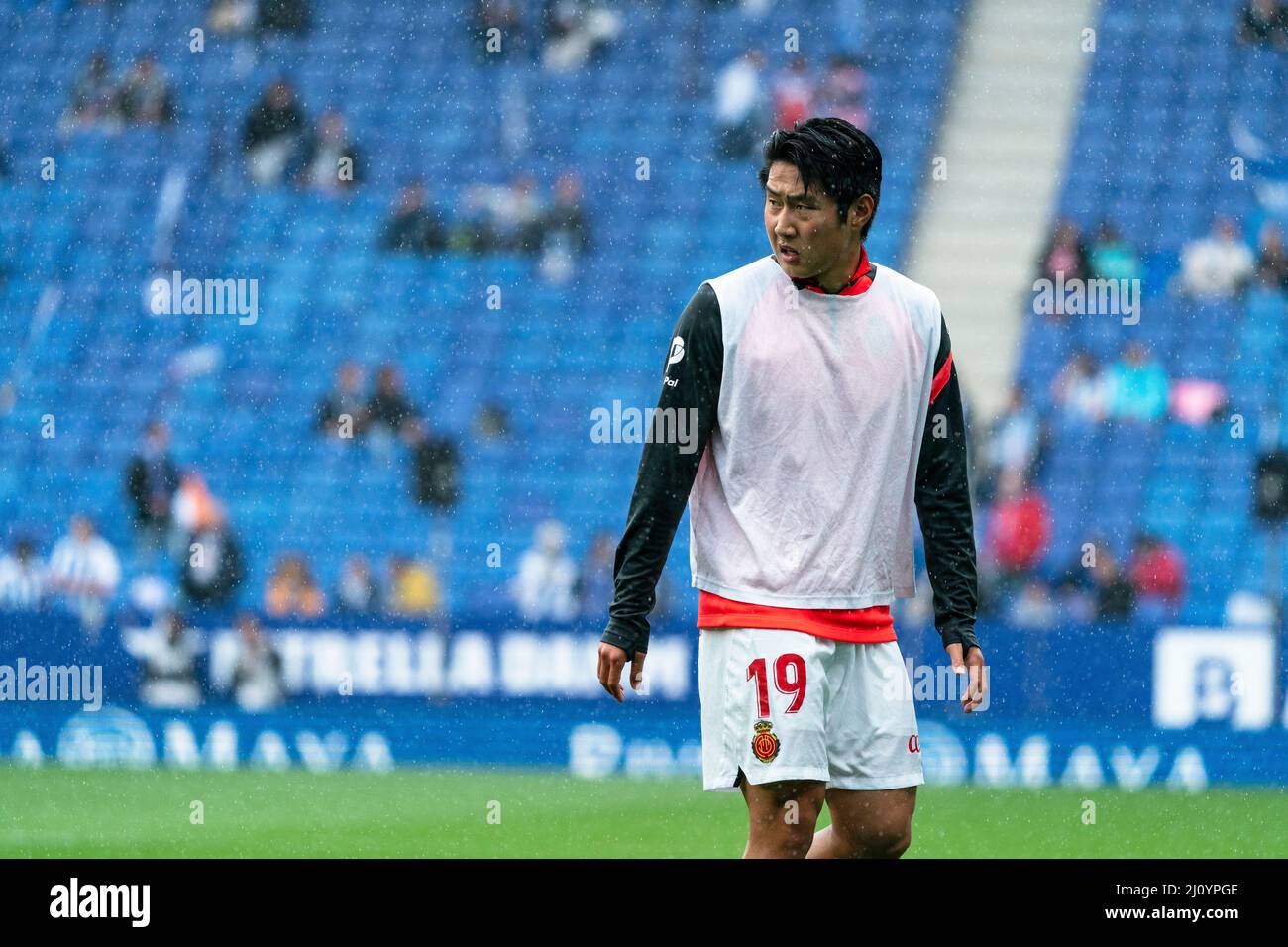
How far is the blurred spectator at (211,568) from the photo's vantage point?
1163 cm

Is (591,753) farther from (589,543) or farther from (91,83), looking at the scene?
(91,83)

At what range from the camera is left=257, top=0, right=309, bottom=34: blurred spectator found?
1587 cm

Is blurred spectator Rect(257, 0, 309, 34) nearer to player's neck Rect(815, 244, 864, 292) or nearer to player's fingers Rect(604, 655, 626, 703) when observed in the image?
player's neck Rect(815, 244, 864, 292)

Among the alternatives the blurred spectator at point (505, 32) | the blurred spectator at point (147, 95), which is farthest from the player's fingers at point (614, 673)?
the blurred spectator at point (147, 95)

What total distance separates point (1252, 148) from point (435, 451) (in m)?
6.11

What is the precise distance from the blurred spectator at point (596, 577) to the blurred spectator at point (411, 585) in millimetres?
909

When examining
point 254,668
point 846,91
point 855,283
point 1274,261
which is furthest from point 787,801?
point 846,91

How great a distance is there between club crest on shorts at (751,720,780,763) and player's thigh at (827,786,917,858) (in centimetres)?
21

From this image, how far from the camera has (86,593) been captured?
1204 centimetres

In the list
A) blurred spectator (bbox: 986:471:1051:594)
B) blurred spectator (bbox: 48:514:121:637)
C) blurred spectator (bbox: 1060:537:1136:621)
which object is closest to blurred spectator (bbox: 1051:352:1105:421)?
blurred spectator (bbox: 986:471:1051:594)

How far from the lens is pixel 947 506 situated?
4.25 metres

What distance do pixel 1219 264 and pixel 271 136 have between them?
275 inches

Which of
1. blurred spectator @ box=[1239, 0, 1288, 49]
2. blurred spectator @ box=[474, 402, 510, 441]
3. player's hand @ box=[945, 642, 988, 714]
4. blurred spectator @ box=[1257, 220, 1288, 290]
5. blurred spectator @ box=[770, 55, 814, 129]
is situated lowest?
player's hand @ box=[945, 642, 988, 714]
